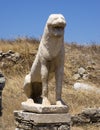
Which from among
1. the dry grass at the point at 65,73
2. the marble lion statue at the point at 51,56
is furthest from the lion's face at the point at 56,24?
the dry grass at the point at 65,73

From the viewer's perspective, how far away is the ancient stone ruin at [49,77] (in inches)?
269

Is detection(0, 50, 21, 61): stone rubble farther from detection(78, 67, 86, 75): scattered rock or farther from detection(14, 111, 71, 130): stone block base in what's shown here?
detection(14, 111, 71, 130): stone block base

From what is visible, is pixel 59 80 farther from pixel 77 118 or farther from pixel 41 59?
pixel 77 118

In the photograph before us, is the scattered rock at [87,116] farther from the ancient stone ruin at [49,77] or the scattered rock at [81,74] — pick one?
the scattered rock at [81,74]

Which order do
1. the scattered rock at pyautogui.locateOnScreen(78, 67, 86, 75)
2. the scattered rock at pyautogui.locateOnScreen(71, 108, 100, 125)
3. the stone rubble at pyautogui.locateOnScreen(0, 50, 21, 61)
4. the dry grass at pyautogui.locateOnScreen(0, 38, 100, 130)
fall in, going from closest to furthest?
1. the scattered rock at pyautogui.locateOnScreen(71, 108, 100, 125)
2. the dry grass at pyautogui.locateOnScreen(0, 38, 100, 130)
3. the stone rubble at pyautogui.locateOnScreen(0, 50, 21, 61)
4. the scattered rock at pyautogui.locateOnScreen(78, 67, 86, 75)

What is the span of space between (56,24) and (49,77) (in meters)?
1.06

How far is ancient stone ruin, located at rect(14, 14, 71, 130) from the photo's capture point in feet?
22.4

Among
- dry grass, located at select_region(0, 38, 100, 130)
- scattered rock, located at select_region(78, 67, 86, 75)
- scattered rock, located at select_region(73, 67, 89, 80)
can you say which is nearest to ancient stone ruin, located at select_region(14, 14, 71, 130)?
dry grass, located at select_region(0, 38, 100, 130)

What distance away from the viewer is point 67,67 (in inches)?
638

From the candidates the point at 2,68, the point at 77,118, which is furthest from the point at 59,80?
the point at 2,68

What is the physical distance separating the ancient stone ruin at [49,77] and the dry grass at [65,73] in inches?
135

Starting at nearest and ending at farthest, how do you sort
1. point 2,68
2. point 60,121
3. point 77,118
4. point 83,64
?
point 60,121 → point 77,118 → point 2,68 → point 83,64

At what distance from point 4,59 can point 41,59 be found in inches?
340

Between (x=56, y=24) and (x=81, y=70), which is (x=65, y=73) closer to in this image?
(x=81, y=70)
